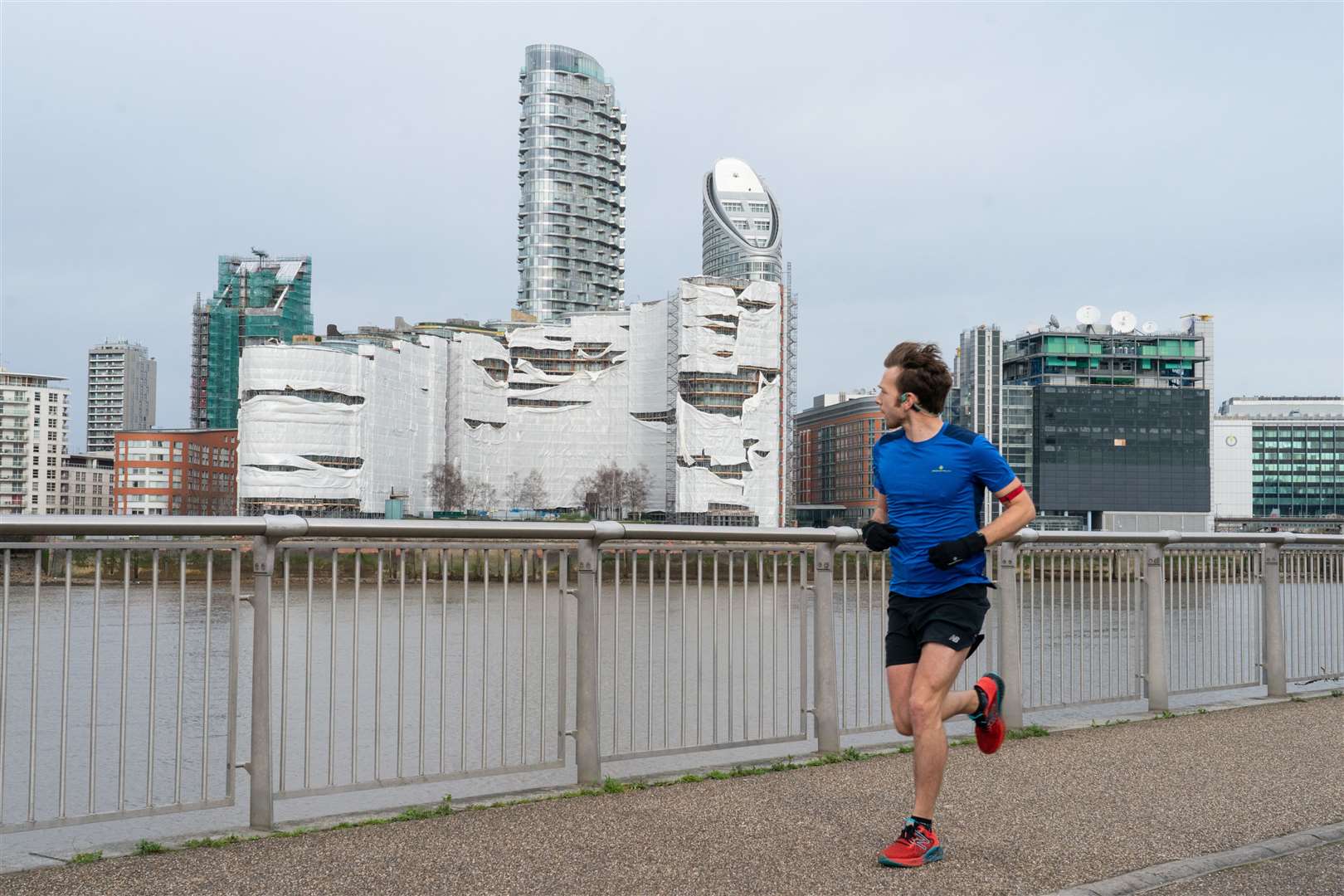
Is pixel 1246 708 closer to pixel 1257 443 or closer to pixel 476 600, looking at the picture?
pixel 476 600

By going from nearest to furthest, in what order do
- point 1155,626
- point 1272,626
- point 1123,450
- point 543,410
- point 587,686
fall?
point 587,686 < point 1155,626 < point 1272,626 < point 543,410 < point 1123,450

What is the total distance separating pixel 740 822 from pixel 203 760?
2.09 m

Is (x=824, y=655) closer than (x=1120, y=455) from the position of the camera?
Yes

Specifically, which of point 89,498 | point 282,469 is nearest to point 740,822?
point 282,469

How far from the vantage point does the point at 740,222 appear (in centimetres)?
16725

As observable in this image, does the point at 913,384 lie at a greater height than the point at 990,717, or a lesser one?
greater

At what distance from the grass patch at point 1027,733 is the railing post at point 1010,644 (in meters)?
0.08

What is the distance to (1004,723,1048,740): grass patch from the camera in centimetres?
713

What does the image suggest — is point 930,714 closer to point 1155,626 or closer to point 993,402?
point 1155,626

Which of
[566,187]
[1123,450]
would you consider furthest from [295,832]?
[566,187]

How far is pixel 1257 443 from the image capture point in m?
157

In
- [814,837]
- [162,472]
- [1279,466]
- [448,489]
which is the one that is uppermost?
[1279,466]

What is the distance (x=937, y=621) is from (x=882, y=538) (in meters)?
0.35

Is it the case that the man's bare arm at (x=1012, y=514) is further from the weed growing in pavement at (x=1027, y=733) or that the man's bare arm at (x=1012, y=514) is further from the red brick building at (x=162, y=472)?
the red brick building at (x=162, y=472)
